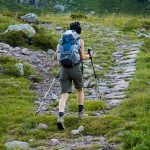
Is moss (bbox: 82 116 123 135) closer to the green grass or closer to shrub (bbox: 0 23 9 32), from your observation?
the green grass

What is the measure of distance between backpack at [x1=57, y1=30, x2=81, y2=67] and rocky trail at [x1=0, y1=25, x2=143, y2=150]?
1.77 meters

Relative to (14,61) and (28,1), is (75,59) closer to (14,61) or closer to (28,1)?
(14,61)

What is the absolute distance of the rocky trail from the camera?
1103 cm

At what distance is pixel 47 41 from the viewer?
23.3 m

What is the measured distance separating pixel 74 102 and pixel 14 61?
4.98m

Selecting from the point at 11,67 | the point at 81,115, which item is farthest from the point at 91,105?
the point at 11,67

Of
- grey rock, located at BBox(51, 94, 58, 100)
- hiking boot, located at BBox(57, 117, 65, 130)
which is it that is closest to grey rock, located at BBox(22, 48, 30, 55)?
grey rock, located at BBox(51, 94, 58, 100)

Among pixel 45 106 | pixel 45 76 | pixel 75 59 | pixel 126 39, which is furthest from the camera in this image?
pixel 126 39

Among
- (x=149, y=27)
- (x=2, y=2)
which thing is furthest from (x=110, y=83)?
(x=2, y=2)

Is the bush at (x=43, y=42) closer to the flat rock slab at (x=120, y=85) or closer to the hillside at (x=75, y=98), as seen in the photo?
the hillside at (x=75, y=98)

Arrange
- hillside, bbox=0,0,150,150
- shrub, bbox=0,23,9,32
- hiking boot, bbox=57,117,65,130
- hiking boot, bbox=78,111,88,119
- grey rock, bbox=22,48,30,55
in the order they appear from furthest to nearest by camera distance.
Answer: shrub, bbox=0,23,9,32 < grey rock, bbox=22,48,30,55 < hiking boot, bbox=78,111,88,119 < hiking boot, bbox=57,117,65,130 < hillside, bbox=0,0,150,150

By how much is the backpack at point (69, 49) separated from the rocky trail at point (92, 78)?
1.77 meters

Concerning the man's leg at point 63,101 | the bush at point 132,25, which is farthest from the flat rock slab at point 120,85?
the bush at point 132,25

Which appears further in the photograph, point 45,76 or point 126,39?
point 126,39
